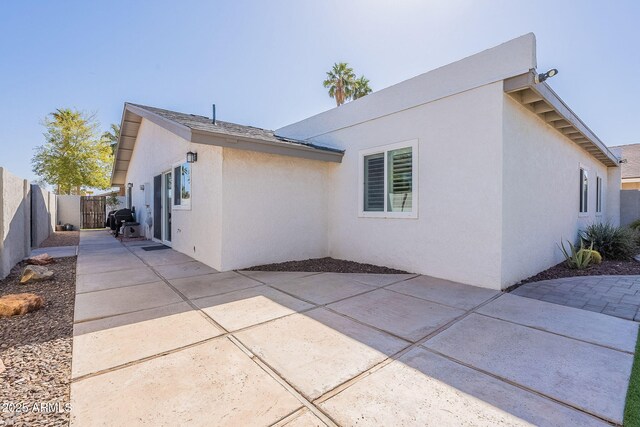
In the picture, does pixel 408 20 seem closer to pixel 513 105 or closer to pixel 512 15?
pixel 512 15

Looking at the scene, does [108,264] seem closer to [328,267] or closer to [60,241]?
[328,267]

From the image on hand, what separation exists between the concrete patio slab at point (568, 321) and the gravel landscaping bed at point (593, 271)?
147 cm

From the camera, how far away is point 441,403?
2135mm

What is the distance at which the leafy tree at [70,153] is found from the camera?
20062mm

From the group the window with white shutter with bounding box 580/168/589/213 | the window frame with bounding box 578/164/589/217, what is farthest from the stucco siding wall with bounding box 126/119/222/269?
the window with white shutter with bounding box 580/168/589/213

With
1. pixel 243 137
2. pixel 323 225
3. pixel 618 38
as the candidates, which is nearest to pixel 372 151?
pixel 323 225

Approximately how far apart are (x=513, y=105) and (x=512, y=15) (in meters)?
2.32

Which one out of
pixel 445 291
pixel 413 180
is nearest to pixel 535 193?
pixel 413 180

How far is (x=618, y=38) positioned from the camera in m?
7.39

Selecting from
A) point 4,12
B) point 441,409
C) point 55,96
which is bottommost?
point 441,409

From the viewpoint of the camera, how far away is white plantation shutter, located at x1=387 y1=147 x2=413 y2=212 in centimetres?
640

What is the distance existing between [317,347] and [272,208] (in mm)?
4642

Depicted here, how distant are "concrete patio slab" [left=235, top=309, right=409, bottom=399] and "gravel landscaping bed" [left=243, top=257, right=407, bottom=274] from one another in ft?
9.54

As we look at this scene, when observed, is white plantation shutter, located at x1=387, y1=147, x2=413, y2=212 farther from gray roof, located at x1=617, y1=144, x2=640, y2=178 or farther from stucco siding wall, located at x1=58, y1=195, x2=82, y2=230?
stucco siding wall, located at x1=58, y1=195, x2=82, y2=230
